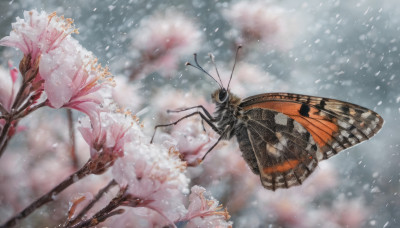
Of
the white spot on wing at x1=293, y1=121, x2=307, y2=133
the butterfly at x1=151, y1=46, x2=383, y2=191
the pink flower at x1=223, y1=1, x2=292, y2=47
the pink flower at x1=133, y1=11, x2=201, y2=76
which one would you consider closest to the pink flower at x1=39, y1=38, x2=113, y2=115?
the butterfly at x1=151, y1=46, x2=383, y2=191

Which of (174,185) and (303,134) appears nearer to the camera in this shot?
(174,185)

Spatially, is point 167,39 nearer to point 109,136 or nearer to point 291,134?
point 291,134

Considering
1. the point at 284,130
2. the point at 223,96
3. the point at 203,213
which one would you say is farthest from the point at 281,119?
the point at 203,213

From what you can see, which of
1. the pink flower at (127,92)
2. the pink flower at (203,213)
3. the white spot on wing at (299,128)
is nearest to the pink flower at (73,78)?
the pink flower at (203,213)

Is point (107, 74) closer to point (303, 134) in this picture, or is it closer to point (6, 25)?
point (303, 134)

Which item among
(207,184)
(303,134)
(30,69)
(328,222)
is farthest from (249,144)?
(328,222)

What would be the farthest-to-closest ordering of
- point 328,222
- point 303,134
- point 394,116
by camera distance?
point 394,116 → point 328,222 → point 303,134

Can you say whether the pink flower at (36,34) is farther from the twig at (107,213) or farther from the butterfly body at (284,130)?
the butterfly body at (284,130)
